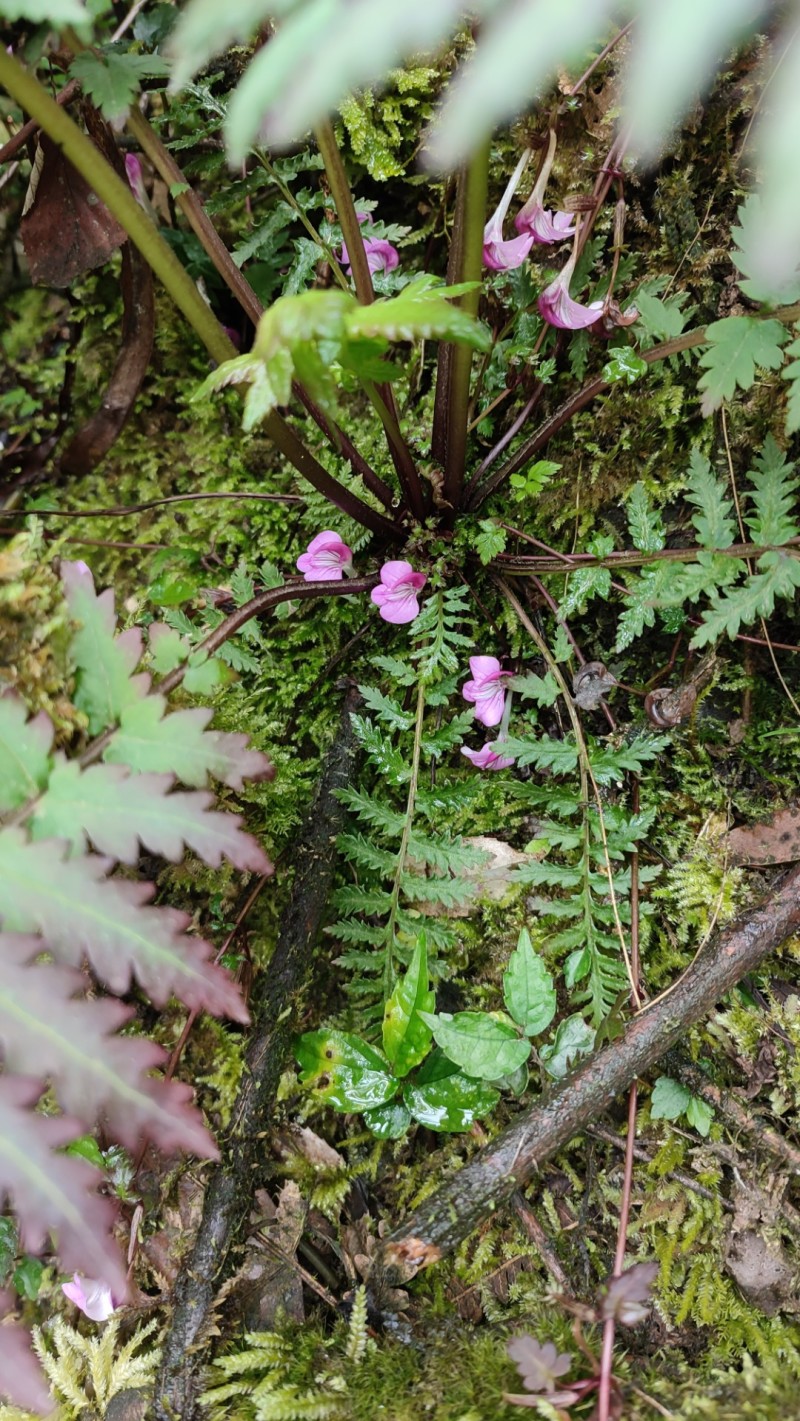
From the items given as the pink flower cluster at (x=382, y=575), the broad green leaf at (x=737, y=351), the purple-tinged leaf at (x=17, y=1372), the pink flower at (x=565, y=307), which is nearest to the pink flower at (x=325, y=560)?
the pink flower cluster at (x=382, y=575)

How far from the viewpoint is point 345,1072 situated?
1792mm

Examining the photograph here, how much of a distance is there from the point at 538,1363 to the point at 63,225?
259cm

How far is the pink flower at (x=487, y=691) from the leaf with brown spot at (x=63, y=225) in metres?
1.38

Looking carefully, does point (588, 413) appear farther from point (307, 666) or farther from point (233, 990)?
point (233, 990)

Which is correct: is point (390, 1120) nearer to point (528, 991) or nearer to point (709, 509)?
point (528, 991)

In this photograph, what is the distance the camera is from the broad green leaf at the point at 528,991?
1.75 m

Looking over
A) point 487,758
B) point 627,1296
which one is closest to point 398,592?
point 487,758

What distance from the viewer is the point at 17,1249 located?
5.88ft

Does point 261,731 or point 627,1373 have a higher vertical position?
point 261,731

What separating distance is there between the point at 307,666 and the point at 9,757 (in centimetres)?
102

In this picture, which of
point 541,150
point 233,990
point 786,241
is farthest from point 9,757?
point 541,150

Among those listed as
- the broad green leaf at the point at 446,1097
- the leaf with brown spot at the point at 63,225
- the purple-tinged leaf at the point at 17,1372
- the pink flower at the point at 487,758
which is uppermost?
the leaf with brown spot at the point at 63,225

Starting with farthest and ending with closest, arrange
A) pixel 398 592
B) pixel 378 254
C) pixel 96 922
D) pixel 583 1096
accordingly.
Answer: pixel 378 254 → pixel 398 592 → pixel 583 1096 → pixel 96 922

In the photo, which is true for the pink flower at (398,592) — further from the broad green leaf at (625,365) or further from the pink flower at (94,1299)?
the pink flower at (94,1299)
